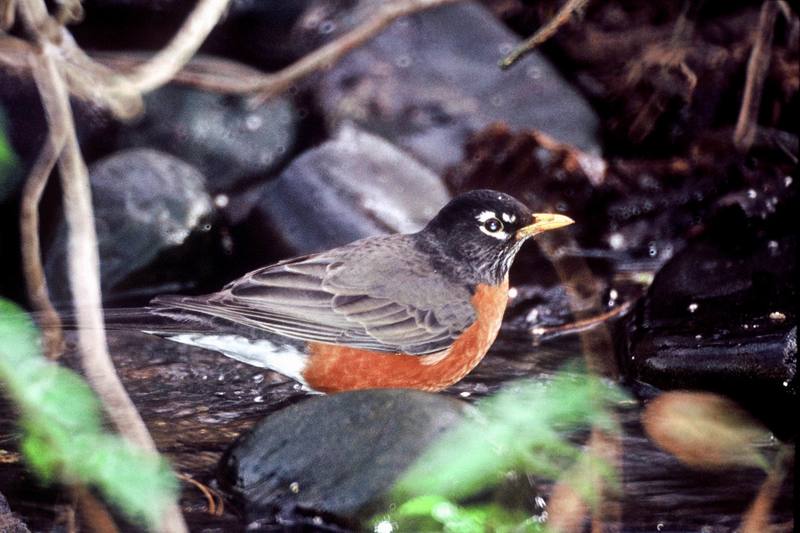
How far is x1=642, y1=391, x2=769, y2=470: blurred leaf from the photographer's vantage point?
160 inches

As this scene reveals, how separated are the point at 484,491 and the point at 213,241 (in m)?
3.52

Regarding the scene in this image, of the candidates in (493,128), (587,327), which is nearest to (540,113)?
(493,128)

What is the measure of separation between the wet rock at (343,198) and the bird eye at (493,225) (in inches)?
69.1

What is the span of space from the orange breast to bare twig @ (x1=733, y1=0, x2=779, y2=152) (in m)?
2.79

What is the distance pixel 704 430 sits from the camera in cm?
430

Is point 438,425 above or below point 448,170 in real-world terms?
above

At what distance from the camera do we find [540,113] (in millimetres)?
7742

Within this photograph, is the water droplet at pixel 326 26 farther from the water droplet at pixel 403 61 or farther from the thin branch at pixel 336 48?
the thin branch at pixel 336 48

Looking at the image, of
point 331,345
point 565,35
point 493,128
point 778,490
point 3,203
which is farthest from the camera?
point 565,35

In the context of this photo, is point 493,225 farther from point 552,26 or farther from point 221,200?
point 221,200

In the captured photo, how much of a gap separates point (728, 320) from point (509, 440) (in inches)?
107

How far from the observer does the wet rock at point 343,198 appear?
640 centimetres

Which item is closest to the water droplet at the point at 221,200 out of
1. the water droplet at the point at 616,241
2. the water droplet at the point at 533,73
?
the water droplet at the point at 533,73

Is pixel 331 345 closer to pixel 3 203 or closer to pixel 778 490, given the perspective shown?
pixel 778 490
